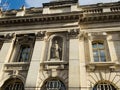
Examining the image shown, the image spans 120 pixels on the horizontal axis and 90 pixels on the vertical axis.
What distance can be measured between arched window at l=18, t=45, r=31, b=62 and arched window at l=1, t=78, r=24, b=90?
2.31m

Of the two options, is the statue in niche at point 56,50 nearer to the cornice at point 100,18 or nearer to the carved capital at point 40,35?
the carved capital at point 40,35

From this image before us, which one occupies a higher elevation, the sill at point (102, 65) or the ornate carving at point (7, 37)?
the ornate carving at point (7, 37)

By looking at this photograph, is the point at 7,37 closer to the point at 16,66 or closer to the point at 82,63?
the point at 16,66

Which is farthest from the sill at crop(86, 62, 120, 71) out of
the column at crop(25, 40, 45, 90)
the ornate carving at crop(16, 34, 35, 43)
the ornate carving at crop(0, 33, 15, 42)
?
the ornate carving at crop(0, 33, 15, 42)

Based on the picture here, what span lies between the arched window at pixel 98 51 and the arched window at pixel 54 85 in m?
3.69

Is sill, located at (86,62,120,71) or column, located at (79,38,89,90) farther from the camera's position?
sill, located at (86,62,120,71)

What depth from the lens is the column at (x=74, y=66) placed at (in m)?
13.7

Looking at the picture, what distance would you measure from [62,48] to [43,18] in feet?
12.0

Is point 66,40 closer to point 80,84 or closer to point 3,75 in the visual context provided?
point 80,84

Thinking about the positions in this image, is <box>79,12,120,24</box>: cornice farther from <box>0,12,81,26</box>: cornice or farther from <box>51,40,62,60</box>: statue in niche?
<box>51,40,62,60</box>: statue in niche

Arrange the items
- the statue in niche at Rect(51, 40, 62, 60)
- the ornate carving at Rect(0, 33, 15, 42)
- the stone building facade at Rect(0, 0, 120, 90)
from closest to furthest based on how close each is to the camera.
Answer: the stone building facade at Rect(0, 0, 120, 90) < the statue in niche at Rect(51, 40, 62, 60) < the ornate carving at Rect(0, 33, 15, 42)

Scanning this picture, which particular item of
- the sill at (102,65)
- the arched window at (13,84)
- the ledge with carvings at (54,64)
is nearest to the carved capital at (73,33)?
the ledge with carvings at (54,64)

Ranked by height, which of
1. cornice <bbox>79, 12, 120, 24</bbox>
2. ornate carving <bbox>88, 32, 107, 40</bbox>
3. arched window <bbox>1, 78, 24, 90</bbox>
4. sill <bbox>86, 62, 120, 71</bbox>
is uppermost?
cornice <bbox>79, 12, 120, 24</bbox>

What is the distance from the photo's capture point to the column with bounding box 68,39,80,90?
44.9 feet
